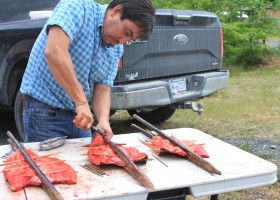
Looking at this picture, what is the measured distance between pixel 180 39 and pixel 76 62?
3.12 meters

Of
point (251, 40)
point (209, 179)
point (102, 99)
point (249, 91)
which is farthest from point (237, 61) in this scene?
point (209, 179)

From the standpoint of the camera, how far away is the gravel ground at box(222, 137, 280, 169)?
5.46 meters

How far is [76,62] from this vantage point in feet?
9.59

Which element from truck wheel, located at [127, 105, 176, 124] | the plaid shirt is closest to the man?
the plaid shirt

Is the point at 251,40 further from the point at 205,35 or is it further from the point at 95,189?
the point at 95,189

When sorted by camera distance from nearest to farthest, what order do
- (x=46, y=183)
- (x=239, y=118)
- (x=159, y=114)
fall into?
(x=46, y=183) < (x=159, y=114) < (x=239, y=118)

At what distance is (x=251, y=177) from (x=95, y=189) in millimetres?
761

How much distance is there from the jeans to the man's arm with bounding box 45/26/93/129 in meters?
0.50

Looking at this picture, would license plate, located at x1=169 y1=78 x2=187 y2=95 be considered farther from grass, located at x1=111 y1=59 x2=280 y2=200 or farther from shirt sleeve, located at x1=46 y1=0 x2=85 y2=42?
shirt sleeve, located at x1=46 y1=0 x2=85 y2=42

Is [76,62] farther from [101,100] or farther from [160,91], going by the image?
[160,91]

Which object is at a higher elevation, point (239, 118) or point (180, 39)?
point (180, 39)

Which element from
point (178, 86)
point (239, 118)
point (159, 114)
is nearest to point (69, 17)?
point (178, 86)

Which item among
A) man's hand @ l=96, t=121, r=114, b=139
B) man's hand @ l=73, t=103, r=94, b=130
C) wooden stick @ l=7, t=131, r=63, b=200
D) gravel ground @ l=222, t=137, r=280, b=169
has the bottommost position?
gravel ground @ l=222, t=137, r=280, b=169

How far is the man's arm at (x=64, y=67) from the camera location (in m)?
2.59
